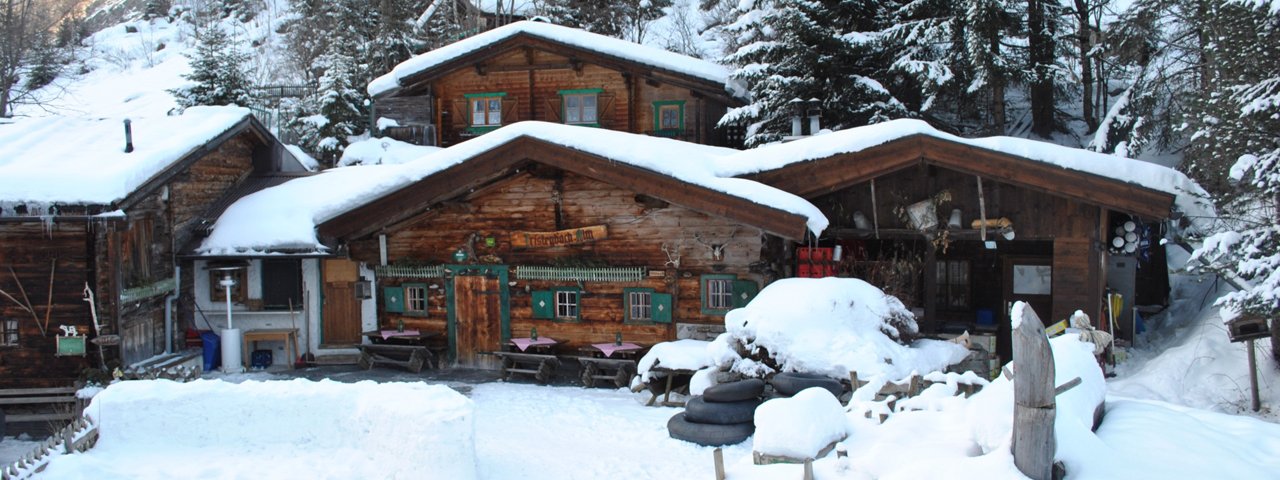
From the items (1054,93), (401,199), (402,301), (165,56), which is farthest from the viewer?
(165,56)

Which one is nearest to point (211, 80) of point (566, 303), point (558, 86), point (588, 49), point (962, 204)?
point (558, 86)

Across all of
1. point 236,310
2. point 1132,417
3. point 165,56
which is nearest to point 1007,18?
point 1132,417

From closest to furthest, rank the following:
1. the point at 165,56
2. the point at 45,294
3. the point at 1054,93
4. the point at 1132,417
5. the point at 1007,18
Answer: the point at 1132,417 < the point at 45,294 < the point at 1007,18 < the point at 1054,93 < the point at 165,56

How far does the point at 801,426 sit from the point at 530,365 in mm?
7798

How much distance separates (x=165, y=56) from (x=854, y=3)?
152 ft

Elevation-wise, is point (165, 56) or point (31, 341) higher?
point (165, 56)

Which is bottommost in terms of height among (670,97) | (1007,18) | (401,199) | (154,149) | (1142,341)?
(1142,341)

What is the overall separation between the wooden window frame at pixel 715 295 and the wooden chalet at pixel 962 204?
4.19 ft

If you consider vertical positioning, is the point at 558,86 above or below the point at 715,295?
above

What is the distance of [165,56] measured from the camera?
52625 mm

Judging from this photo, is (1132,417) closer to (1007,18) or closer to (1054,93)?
(1007,18)

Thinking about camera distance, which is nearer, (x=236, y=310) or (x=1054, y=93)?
(x=236, y=310)

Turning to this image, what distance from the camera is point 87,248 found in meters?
13.7

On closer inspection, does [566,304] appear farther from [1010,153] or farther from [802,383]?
[1010,153]
